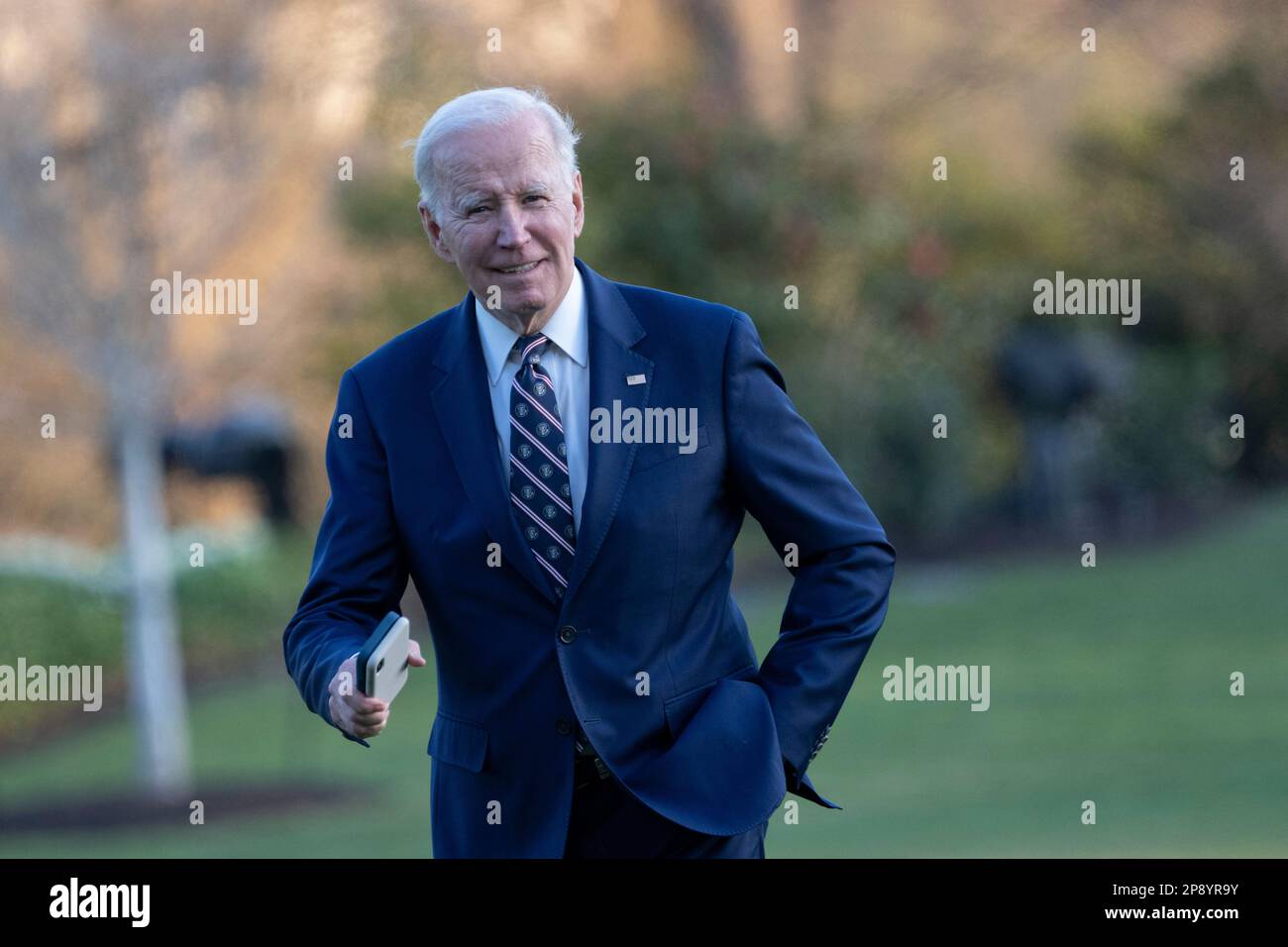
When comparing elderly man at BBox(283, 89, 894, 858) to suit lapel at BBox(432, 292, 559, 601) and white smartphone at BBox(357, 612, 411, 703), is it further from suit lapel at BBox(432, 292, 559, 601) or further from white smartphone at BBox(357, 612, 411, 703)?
white smartphone at BBox(357, 612, 411, 703)

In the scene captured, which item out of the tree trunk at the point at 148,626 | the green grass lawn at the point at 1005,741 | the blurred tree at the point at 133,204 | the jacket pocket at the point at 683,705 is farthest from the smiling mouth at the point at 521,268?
the tree trunk at the point at 148,626

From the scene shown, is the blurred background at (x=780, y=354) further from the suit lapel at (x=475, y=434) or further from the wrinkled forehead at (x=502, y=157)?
the wrinkled forehead at (x=502, y=157)

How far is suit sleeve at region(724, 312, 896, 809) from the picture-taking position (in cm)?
318

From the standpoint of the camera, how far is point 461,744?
324 centimetres

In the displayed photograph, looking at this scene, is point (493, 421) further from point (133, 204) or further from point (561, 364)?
point (133, 204)

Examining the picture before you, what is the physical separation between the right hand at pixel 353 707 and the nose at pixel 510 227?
745 mm

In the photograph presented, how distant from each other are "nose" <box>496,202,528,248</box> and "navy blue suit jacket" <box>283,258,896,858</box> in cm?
24

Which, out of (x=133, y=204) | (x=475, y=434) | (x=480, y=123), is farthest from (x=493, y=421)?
(x=133, y=204)

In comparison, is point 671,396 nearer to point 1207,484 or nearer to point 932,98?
point 1207,484

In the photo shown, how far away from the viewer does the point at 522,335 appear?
3.30 m

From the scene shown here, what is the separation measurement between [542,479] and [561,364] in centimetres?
24

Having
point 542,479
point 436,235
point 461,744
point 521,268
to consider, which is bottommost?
point 461,744

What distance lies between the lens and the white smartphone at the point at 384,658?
9.30 feet
